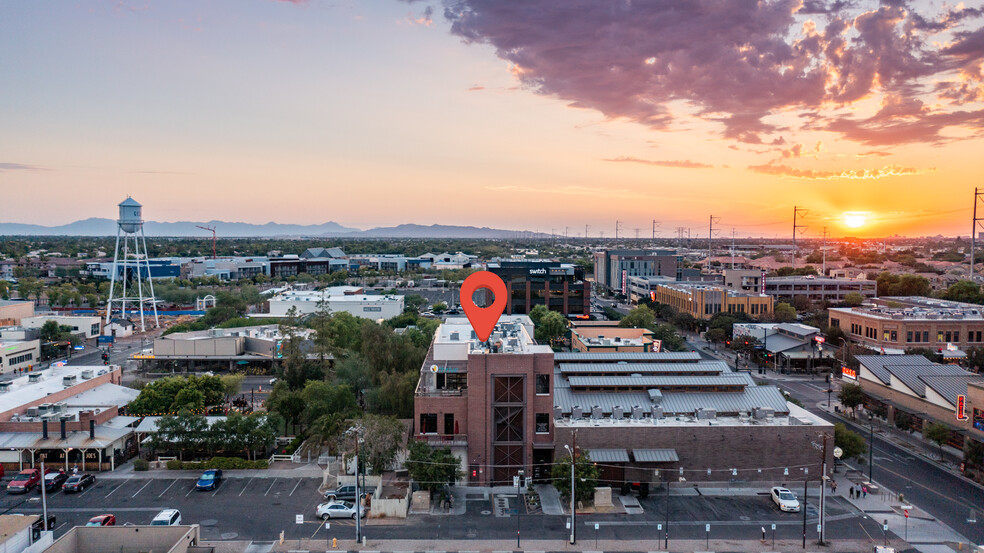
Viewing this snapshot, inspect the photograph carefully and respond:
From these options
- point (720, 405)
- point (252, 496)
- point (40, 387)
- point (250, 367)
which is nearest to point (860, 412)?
point (720, 405)

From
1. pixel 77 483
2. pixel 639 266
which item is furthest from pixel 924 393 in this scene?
pixel 639 266

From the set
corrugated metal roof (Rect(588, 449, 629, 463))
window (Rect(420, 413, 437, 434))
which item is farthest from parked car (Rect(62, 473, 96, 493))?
corrugated metal roof (Rect(588, 449, 629, 463))

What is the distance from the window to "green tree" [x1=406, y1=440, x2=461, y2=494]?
10.7 ft

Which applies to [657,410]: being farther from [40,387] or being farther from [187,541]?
[40,387]

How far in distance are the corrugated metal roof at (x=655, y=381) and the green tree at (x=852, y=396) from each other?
1770 centimetres

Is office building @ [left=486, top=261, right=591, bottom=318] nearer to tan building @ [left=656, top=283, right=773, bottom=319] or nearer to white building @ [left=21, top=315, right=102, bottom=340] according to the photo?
tan building @ [left=656, top=283, right=773, bottom=319]

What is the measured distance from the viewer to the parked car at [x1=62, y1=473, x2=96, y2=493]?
46000 millimetres

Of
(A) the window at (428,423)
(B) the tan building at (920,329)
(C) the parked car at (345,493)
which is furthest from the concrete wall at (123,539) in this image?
(B) the tan building at (920,329)

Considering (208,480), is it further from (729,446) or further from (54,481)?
(729,446)

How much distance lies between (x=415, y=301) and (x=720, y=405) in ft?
321

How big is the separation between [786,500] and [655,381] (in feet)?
46.5

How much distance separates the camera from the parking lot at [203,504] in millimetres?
40550

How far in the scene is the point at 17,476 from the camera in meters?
47.0

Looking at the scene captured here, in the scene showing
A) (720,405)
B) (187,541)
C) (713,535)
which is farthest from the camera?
(720,405)
